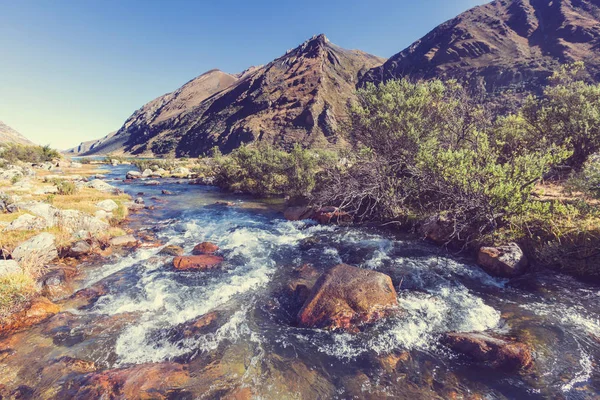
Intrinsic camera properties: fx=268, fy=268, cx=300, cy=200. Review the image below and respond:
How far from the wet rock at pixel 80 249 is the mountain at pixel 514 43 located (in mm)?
84813

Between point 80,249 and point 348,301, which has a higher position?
point 80,249

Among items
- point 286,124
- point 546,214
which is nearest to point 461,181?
point 546,214

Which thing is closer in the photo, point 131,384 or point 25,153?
point 131,384

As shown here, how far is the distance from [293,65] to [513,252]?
203609 millimetres

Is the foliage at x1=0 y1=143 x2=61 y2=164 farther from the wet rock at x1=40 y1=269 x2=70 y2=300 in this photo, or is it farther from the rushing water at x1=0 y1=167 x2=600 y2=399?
the rushing water at x1=0 y1=167 x2=600 y2=399

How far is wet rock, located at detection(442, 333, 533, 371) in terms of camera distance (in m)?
6.09

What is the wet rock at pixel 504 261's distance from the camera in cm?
1016

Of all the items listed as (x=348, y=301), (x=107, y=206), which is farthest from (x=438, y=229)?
(x=107, y=206)

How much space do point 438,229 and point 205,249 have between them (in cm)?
1252

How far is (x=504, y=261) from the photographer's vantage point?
33.8ft

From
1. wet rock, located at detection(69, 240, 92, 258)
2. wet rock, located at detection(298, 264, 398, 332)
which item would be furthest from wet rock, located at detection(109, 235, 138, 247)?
wet rock, located at detection(298, 264, 398, 332)

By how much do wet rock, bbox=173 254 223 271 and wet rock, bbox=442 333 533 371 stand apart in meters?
9.72

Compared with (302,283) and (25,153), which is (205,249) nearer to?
(302,283)

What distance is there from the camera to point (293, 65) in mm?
189000
